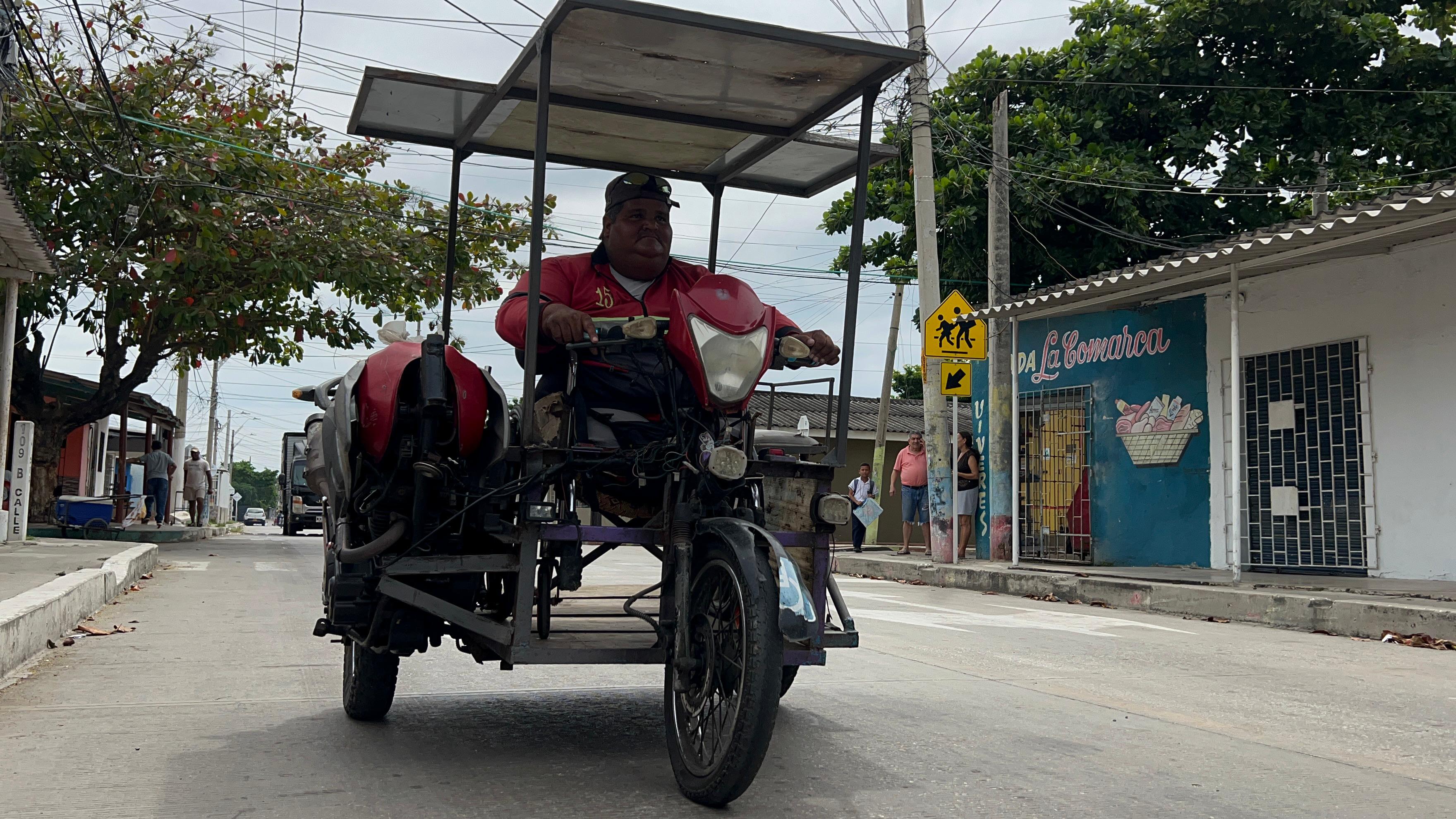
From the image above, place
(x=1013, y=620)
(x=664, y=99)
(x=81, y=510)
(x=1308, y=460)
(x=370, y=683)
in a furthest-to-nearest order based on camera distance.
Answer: (x=81, y=510), (x=1308, y=460), (x=1013, y=620), (x=664, y=99), (x=370, y=683)

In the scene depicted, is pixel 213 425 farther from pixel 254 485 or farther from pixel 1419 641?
pixel 254 485

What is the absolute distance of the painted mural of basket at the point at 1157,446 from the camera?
14133 mm

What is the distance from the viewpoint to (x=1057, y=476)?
16.0 metres

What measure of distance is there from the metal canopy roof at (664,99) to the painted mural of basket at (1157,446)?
31.4 feet

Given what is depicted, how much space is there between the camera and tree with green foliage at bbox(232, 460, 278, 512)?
433ft

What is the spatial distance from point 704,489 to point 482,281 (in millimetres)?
17090

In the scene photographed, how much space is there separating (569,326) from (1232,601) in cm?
820

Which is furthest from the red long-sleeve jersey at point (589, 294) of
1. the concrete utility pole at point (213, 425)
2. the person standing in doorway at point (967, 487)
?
the concrete utility pole at point (213, 425)

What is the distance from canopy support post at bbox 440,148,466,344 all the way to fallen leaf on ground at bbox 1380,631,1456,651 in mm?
7006

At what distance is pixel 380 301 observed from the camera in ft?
66.8

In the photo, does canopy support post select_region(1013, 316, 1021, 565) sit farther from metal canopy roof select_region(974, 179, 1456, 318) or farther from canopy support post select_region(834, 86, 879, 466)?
canopy support post select_region(834, 86, 879, 466)

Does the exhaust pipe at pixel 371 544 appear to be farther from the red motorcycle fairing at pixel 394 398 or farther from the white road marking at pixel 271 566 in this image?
the white road marking at pixel 271 566

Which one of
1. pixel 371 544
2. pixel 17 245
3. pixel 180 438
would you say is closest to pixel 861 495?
pixel 17 245

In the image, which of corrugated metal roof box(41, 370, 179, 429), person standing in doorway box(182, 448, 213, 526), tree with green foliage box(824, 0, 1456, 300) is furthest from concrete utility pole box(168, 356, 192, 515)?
tree with green foliage box(824, 0, 1456, 300)
